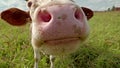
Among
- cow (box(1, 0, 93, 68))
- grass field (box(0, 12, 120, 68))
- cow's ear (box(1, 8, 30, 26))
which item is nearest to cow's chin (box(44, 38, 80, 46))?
cow (box(1, 0, 93, 68))

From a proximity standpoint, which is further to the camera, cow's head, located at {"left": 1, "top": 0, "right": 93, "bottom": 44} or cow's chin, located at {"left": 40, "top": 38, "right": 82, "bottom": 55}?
cow's chin, located at {"left": 40, "top": 38, "right": 82, "bottom": 55}

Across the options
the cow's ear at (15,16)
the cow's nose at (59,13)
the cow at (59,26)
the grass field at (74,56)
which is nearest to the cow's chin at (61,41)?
the cow at (59,26)

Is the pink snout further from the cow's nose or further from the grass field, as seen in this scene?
the grass field

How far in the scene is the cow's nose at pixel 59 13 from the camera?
318cm

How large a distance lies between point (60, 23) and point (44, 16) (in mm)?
198

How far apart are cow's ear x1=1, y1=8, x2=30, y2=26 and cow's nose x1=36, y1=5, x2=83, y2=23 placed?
4.06 ft

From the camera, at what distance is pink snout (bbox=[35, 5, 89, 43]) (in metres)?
3.20

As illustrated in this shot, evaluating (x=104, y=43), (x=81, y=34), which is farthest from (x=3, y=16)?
(x=104, y=43)

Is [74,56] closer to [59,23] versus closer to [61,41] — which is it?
[61,41]

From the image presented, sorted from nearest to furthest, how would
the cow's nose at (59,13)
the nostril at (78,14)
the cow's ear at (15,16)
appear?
the cow's nose at (59,13), the nostril at (78,14), the cow's ear at (15,16)

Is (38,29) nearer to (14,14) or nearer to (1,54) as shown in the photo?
(14,14)

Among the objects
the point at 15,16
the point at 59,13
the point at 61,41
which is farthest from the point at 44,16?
the point at 15,16

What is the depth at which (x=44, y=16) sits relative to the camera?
10.8ft

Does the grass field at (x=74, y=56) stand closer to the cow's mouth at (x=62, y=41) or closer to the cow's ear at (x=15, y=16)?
the cow's ear at (x=15, y=16)
